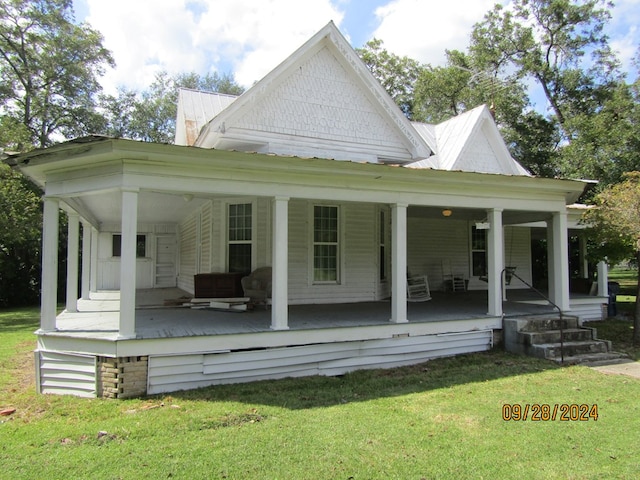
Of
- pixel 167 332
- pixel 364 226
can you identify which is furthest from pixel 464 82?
pixel 167 332

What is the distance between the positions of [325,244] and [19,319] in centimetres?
1246

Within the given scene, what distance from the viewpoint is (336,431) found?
16.0 feet

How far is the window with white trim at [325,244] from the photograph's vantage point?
1059 centimetres

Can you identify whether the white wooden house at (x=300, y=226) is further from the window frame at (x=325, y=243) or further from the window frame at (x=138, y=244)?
the window frame at (x=138, y=244)

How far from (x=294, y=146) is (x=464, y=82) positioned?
2305 cm

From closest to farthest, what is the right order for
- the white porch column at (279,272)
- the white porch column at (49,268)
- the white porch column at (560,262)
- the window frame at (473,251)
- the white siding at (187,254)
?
the white porch column at (49,268), the white porch column at (279,272), the white porch column at (560,262), the white siding at (187,254), the window frame at (473,251)

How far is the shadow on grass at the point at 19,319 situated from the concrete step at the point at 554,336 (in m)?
13.2

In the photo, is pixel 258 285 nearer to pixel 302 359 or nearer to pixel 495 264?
pixel 302 359

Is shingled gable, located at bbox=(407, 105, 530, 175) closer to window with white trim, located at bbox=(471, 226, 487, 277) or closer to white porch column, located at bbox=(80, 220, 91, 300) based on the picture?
window with white trim, located at bbox=(471, 226, 487, 277)

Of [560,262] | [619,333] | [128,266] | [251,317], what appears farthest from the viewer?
[619,333]

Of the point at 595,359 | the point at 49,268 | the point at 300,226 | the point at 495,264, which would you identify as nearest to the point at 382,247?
the point at 300,226

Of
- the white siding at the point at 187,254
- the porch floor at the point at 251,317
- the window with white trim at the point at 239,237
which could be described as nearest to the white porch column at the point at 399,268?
the porch floor at the point at 251,317

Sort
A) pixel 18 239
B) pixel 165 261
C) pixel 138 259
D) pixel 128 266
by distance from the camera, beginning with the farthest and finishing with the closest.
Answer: pixel 165 261, pixel 138 259, pixel 18 239, pixel 128 266

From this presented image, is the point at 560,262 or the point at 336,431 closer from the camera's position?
the point at 336,431
